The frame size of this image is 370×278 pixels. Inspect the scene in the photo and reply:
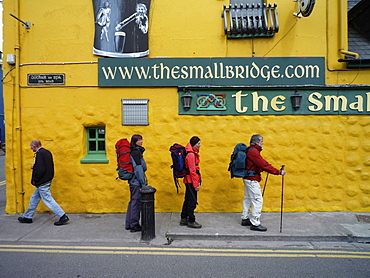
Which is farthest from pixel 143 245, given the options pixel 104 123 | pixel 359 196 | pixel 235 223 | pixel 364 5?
pixel 364 5

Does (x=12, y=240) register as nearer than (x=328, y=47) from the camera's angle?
Yes

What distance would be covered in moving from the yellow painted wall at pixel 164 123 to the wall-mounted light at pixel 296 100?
11.6 inches

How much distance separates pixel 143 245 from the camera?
475cm

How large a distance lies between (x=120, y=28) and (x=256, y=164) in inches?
171

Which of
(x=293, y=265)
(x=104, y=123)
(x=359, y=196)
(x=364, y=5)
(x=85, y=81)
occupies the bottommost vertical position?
(x=293, y=265)

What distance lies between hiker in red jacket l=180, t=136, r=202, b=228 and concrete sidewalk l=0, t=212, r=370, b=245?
22 cm

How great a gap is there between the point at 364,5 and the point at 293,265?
618cm

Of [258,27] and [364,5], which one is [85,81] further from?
[364,5]

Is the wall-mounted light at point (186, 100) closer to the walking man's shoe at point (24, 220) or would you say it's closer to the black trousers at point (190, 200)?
the black trousers at point (190, 200)

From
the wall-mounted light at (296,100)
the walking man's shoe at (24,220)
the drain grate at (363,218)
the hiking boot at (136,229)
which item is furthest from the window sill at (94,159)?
the drain grate at (363,218)

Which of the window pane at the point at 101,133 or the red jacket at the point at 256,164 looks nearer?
the red jacket at the point at 256,164

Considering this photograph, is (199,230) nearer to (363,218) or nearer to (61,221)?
(61,221)

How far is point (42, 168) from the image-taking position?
5.61 metres

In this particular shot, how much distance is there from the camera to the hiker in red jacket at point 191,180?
17.3 feet
